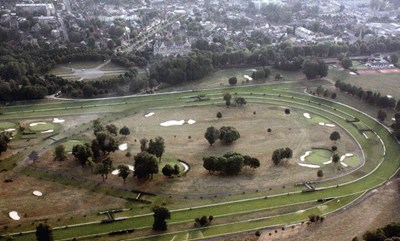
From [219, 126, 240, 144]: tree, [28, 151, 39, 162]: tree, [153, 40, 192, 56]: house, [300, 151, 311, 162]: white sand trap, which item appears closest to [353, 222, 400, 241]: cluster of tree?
[300, 151, 311, 162]: white sand trap

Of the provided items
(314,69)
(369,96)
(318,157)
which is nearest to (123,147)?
(318,157)

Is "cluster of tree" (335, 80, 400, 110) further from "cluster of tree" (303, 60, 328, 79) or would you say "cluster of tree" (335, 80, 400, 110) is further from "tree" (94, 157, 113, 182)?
"tree" (94, 157, 113, 182)

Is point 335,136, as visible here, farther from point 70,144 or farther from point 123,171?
point 70,144

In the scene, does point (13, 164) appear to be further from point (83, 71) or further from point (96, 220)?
point (83, 71)

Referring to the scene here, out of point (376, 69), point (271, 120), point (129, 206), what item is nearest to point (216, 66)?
point (271, 120)

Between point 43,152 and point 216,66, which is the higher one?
point 216,66
